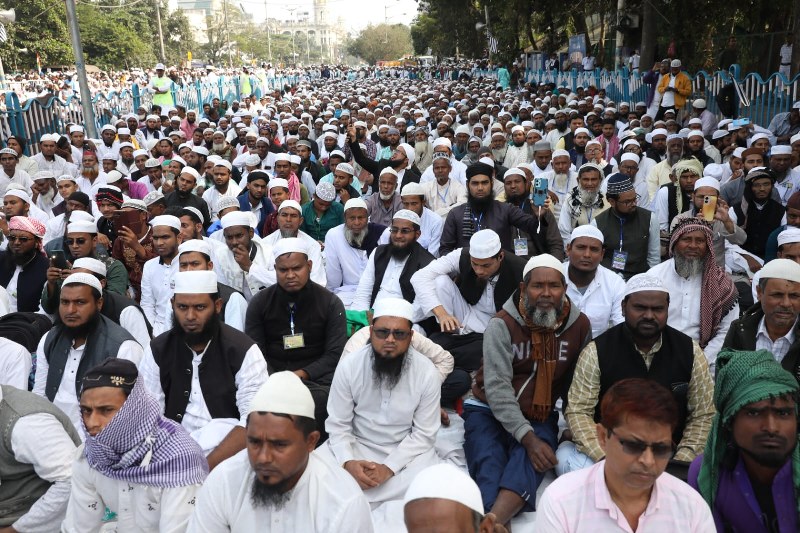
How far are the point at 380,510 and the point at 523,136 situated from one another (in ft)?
26.3

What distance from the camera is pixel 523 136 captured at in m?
10.2

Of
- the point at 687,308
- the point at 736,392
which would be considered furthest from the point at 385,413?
the point at 687,308

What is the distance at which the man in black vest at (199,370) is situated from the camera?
125 inches

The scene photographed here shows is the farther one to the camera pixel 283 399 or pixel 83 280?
pixel 83 280

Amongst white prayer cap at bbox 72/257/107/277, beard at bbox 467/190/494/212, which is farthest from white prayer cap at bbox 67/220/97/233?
beard at bbox 467/190/494/212

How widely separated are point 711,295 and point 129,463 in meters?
3.11

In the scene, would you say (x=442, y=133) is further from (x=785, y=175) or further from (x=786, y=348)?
(x=786, y=348)

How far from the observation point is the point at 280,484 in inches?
84.1

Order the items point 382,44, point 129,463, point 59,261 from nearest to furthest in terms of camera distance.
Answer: point 129,463 < point 59,261 < point 382,44

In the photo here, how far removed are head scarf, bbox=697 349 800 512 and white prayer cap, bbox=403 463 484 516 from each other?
923 mm

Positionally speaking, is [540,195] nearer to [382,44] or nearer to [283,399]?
[283,399]

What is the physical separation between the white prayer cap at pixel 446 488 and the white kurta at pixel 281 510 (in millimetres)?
479

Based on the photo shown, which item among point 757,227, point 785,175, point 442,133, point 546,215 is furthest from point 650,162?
point 442,133

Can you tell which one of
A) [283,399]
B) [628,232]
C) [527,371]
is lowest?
[527,371]
